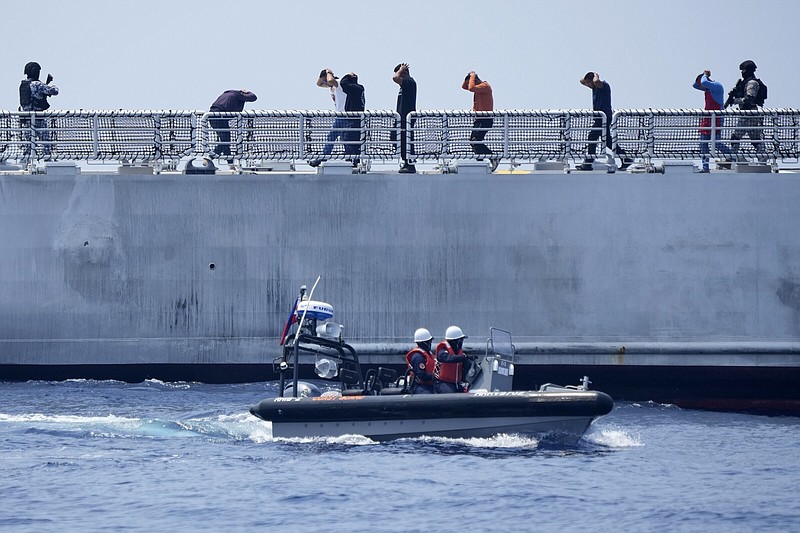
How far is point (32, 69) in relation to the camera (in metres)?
20.7

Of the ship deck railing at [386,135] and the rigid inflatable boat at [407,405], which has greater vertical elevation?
the ship deck railing at [386,135]

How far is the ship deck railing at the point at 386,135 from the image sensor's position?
19.7 meters

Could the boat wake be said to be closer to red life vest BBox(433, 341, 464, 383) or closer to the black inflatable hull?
the black inflatable hull

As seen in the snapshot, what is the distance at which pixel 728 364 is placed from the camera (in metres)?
19.3

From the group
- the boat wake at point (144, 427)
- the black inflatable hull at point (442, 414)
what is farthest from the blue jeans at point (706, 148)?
the boat wake at point (144, 427)

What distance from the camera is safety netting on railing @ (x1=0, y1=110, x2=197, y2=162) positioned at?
19953 mm

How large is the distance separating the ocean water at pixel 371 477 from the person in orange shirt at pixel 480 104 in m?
5.06

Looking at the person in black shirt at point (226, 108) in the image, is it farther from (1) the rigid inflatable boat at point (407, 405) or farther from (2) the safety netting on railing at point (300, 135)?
(1) the rigid inflatable boat at point (407, 405)

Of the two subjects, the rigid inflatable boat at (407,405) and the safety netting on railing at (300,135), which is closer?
the rigid inflatable boat at (407,405)

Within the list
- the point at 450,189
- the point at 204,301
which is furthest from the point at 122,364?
the point at 450,189

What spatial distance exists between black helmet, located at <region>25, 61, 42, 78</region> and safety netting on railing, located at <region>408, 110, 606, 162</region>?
20.4 feet

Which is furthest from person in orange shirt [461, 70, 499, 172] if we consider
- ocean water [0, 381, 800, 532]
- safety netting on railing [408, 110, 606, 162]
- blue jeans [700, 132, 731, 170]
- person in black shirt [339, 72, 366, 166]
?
ocean water [0, 381, 800, 532]

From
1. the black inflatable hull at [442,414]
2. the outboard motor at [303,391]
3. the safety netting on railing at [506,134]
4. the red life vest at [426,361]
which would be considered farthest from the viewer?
the safety netting on railing at [506,134]

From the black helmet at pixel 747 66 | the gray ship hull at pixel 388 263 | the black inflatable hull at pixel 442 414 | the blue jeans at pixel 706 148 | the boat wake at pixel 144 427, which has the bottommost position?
the boat wake at pixel 144 427
